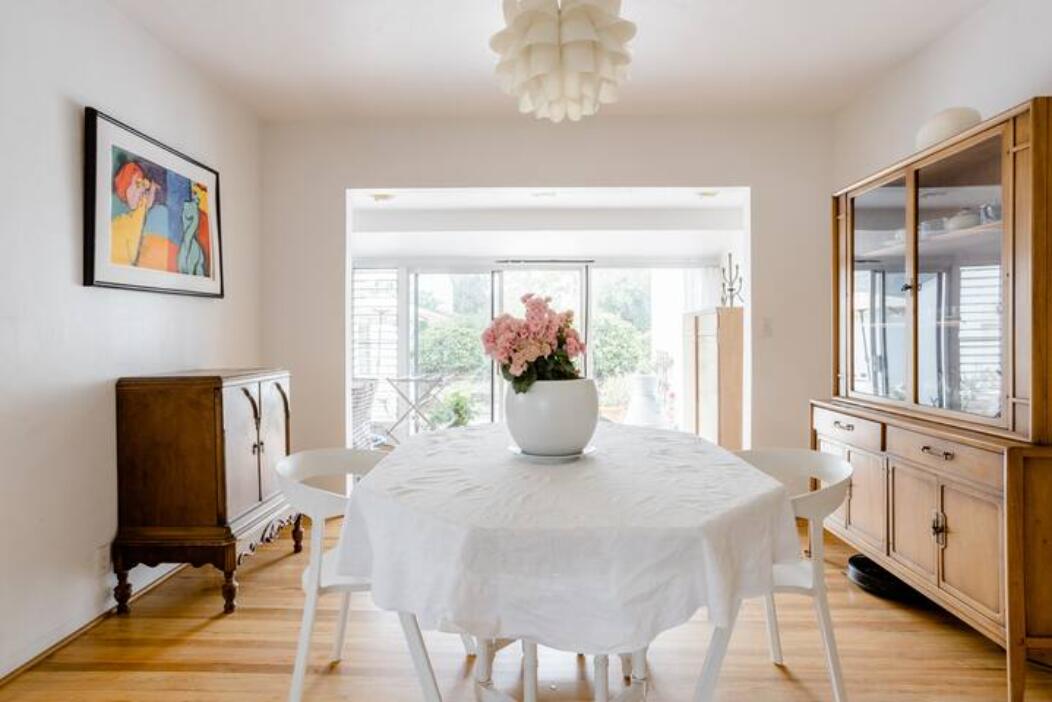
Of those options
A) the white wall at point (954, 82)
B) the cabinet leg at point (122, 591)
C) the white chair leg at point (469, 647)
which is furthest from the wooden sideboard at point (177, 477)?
the white wall at point (954, 82)

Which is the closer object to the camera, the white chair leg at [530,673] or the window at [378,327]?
the white chair leg at [530,673]

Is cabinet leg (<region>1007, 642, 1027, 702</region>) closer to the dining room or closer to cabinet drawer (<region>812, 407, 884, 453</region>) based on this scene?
the dining room

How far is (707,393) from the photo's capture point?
5.16 metres

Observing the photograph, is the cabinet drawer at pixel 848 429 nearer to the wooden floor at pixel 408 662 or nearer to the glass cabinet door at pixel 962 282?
the glass cabinet door at pixel 962 282

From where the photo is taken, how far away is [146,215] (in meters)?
2.62

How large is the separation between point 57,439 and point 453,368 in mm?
4216

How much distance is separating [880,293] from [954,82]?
3.14 feet

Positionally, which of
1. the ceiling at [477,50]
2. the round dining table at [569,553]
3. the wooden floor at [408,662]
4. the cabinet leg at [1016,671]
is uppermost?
the ceiling at [477,50]

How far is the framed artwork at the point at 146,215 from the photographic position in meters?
2.33

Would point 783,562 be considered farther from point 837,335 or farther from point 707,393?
point 707,393

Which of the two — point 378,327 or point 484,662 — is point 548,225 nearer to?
point 378,327

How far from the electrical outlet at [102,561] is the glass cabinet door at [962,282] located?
311cm

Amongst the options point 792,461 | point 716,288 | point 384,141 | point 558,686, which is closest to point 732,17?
point 792,461

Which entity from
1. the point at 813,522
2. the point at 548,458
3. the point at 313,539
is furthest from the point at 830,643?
the point at 313,539
